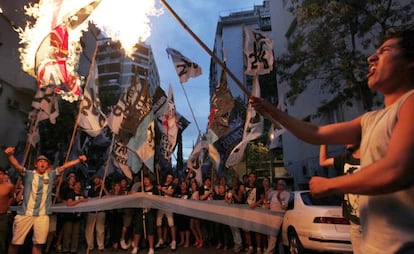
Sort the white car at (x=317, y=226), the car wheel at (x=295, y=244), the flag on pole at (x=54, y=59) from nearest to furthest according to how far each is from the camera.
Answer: the flag on pole at (x=54, y=59)
the white car at (x=317, y=226)
the car wheel at (x=295, y=244)

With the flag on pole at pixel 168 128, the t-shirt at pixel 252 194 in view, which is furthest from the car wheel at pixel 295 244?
the flag on pole at pixel 168 128

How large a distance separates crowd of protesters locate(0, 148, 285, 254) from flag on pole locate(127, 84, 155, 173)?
577mm

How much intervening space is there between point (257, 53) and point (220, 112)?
2.19m

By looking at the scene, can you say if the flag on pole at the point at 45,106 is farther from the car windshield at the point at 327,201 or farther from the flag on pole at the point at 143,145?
the car windshield at the point at 327,201

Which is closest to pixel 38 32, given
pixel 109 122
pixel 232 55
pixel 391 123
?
pixel 109 122

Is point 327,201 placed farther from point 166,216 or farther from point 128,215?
point 128,215

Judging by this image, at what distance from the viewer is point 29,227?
6.50 m

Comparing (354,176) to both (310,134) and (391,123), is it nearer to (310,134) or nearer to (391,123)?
(391,123)

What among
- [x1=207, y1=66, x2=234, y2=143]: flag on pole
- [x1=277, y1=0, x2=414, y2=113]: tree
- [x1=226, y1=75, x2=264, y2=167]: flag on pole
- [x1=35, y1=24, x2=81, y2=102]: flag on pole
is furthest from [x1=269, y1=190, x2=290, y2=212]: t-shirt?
[x1=35, y1=24, x2=81, y2=102]: flag on pole

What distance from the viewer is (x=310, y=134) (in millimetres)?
2125

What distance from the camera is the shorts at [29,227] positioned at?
252 inches

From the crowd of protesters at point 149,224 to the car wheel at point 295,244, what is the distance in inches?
28.1

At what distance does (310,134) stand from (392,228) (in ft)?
2.57

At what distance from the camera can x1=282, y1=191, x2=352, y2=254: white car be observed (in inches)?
260
